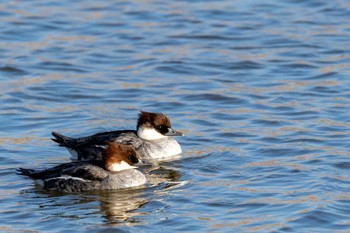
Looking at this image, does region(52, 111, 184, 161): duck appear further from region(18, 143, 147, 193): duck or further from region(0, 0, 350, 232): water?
region(18, 143, 147, 193): duck

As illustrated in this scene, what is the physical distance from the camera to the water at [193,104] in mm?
13273

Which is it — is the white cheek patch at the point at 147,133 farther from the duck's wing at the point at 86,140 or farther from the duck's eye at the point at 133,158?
the duck's eye at the point at 133,158

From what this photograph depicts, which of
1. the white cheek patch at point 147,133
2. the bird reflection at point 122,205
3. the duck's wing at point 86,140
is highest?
the duck's wing at point 86,140

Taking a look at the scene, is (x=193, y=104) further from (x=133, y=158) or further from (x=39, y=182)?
(x=39, y=182)

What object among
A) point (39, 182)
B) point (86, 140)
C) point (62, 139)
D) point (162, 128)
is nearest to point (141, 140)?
point (162, 128)

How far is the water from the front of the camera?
13.3 metres

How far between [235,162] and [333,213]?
9.86 feet

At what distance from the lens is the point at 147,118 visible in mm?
16844

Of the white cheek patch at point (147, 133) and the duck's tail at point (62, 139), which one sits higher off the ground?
the duck's tail at point (62, 139)

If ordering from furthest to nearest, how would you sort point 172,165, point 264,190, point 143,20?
point 143,20, point 172,165, point 264,190

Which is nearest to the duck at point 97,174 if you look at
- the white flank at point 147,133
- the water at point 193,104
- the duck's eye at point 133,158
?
the duck's eye at point 133,158

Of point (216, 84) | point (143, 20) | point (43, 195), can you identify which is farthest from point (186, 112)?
point (143, 20)

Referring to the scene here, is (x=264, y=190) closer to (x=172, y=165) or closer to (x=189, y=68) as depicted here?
(x=172, y=165)

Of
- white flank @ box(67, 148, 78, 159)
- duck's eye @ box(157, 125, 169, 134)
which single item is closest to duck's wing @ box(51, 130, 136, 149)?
white flank @ box(67, 148, 78, 159)
